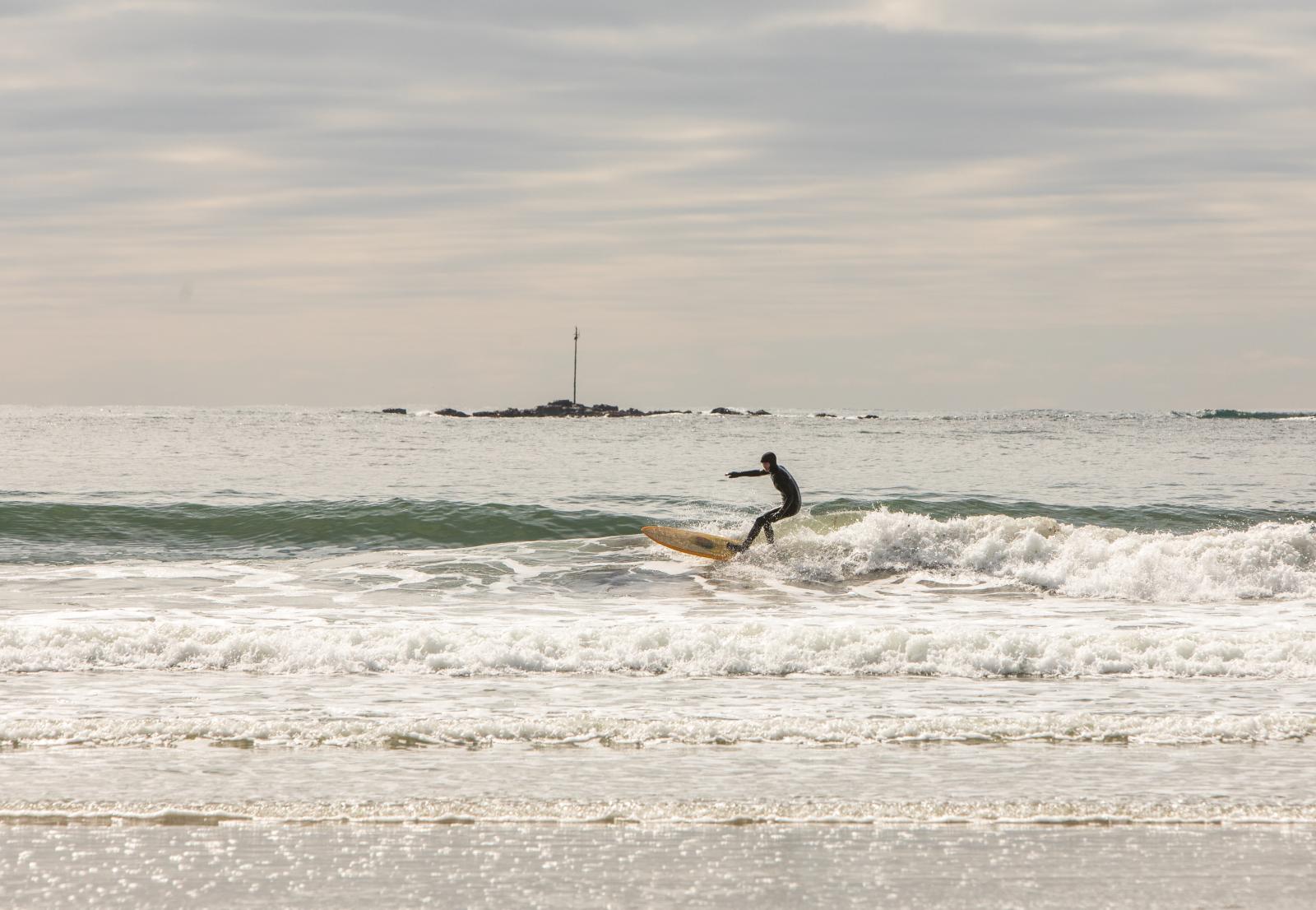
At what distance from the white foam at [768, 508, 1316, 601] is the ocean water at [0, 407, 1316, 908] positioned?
7 cm

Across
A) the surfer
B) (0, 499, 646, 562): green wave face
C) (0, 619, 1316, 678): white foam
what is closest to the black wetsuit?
the surfer

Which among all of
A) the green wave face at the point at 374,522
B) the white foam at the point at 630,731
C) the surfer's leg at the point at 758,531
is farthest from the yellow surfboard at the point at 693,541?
the white foam at the point at 630,731

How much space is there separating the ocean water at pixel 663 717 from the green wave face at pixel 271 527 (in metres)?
0.29

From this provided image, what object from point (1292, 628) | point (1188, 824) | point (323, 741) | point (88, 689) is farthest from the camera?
point (1292, 628)

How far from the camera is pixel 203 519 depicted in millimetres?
27828

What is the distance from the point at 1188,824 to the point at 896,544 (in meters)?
13.6

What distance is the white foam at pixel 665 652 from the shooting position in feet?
37.6

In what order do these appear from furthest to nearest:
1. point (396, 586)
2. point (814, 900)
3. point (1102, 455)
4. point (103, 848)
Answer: point (1102, 455) < point (396, 586) < point (103, 848) < point (814, 900)

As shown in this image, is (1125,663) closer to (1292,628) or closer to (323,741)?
(1292,628)

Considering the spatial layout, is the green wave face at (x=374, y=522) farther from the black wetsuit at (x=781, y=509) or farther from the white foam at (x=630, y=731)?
the white foam at (x=630, y=731)

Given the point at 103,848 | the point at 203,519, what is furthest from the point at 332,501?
the point at 103,848

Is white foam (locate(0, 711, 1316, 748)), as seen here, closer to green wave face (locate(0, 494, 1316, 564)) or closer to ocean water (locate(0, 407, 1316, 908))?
ocean water (locate(0, 407, 1316, 908))

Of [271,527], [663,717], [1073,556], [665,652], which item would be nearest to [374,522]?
[271,527]

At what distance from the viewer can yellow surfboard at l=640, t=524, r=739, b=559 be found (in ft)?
67.8
